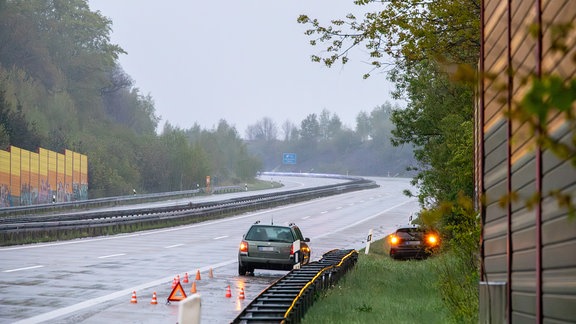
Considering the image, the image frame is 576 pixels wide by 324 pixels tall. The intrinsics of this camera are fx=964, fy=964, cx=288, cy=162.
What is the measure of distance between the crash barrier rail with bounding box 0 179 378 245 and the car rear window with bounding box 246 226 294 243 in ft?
40.5

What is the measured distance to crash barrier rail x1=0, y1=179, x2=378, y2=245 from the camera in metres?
37.4

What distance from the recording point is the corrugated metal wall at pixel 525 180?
6.21 m

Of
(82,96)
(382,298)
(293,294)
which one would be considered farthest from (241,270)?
(82,96)

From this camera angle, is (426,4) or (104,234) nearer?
(426,4)

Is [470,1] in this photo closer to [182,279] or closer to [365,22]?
[365,22]

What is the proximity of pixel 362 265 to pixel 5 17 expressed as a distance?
8132 cm

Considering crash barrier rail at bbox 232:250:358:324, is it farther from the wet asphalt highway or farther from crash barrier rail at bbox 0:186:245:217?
Answer: crash barrier rail at bbox 0:186:245:217

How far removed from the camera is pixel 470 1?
61.4 ft

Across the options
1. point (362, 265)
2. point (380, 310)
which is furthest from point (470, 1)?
point (362, 265)

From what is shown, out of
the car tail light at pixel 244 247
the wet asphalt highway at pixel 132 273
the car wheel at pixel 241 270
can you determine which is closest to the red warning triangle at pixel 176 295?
the wet asphalt highway at pixel 132 273

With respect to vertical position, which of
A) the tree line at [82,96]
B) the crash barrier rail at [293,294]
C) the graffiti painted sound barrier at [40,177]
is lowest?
the crash barrier rail at [293,294]

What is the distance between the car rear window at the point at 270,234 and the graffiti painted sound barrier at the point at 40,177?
3655 cm

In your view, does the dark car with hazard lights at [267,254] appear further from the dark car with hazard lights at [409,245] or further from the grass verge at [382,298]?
the dark car with hazard lights at [409,245]

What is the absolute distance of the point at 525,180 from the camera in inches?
297
